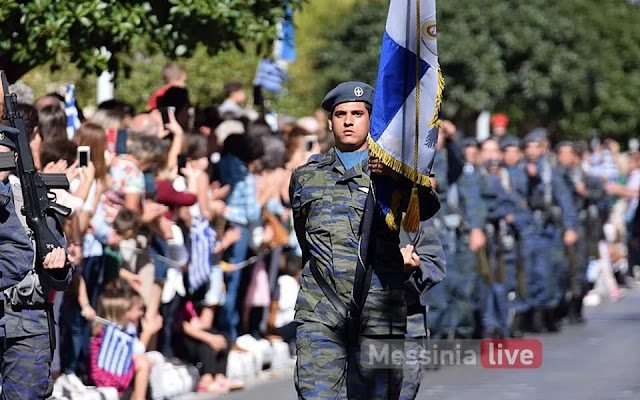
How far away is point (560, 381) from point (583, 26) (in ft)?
106

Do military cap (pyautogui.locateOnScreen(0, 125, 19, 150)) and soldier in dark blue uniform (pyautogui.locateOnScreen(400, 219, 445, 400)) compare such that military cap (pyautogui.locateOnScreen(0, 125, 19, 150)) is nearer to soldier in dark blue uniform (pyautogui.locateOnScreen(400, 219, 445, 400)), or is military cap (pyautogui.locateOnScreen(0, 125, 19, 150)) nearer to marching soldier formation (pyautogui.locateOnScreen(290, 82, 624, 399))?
marching soldier formation (pyautogui.locateOnScreen(290, 82, 624, 399))

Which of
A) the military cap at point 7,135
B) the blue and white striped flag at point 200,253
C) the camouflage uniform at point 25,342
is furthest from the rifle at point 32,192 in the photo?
the blue and white striped flag at point 200,253

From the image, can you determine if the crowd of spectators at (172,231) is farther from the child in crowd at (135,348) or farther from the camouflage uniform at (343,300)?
the camouflage uniform at (343,300)

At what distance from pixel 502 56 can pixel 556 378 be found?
3042 centimetres

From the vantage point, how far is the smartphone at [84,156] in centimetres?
1077

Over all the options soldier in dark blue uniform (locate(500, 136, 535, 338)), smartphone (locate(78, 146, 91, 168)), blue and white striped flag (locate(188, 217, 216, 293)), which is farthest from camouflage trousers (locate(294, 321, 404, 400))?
soldier in dark blue uniform (locate(500, 136, 535, 338))

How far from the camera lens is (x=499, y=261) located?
54.2ft

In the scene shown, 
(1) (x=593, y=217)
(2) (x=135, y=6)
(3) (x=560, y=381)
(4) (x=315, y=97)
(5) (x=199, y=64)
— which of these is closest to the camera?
(2) (x=135, y=6)

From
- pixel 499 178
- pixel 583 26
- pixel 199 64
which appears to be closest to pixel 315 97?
pixel 583 26

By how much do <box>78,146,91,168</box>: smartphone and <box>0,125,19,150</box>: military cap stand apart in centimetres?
274

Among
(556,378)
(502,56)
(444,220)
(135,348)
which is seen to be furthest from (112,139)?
(502,56)

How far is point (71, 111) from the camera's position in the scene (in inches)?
469

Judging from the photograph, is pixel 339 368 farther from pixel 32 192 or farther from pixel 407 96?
pixel 32 192

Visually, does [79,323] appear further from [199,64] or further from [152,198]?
[199,64]
